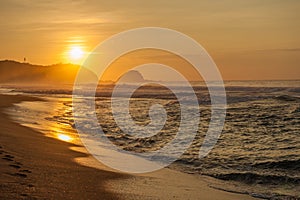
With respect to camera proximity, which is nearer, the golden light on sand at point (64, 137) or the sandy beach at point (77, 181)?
the sandy beach at point (77, 181)

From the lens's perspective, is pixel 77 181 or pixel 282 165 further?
pixel 282 165

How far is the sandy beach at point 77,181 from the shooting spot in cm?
650

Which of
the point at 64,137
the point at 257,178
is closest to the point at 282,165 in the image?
the point at 257,178

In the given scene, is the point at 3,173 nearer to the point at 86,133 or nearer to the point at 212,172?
the point at 212,172

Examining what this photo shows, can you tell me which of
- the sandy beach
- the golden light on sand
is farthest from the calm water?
the sandy beach

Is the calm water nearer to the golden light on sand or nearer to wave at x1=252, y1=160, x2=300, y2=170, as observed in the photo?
wave at x1=252, y1=160, x2=300, y2=170

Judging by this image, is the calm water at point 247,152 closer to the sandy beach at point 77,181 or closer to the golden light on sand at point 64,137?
the golden light on sand at point 64,137

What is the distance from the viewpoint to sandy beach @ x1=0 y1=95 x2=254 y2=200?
6496 millimetres

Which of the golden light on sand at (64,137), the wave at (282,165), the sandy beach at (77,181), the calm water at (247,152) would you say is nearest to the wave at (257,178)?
the calm water at (247,152)

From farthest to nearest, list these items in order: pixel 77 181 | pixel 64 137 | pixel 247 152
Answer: pixel 64 137, pixel 247 152, pixel 77 181

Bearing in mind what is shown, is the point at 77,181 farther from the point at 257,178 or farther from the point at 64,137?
the point at 64,137

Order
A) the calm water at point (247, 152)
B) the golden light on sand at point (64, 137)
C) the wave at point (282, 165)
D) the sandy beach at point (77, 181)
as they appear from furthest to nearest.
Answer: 1. the golden light on sand at point (64, 137)
2. the wave at point (282, 165)
3. the calm water at point (247, 152)
4. the sandy beach at point (77, 181)

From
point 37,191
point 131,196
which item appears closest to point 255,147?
point 131,196

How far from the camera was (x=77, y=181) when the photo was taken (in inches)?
298
